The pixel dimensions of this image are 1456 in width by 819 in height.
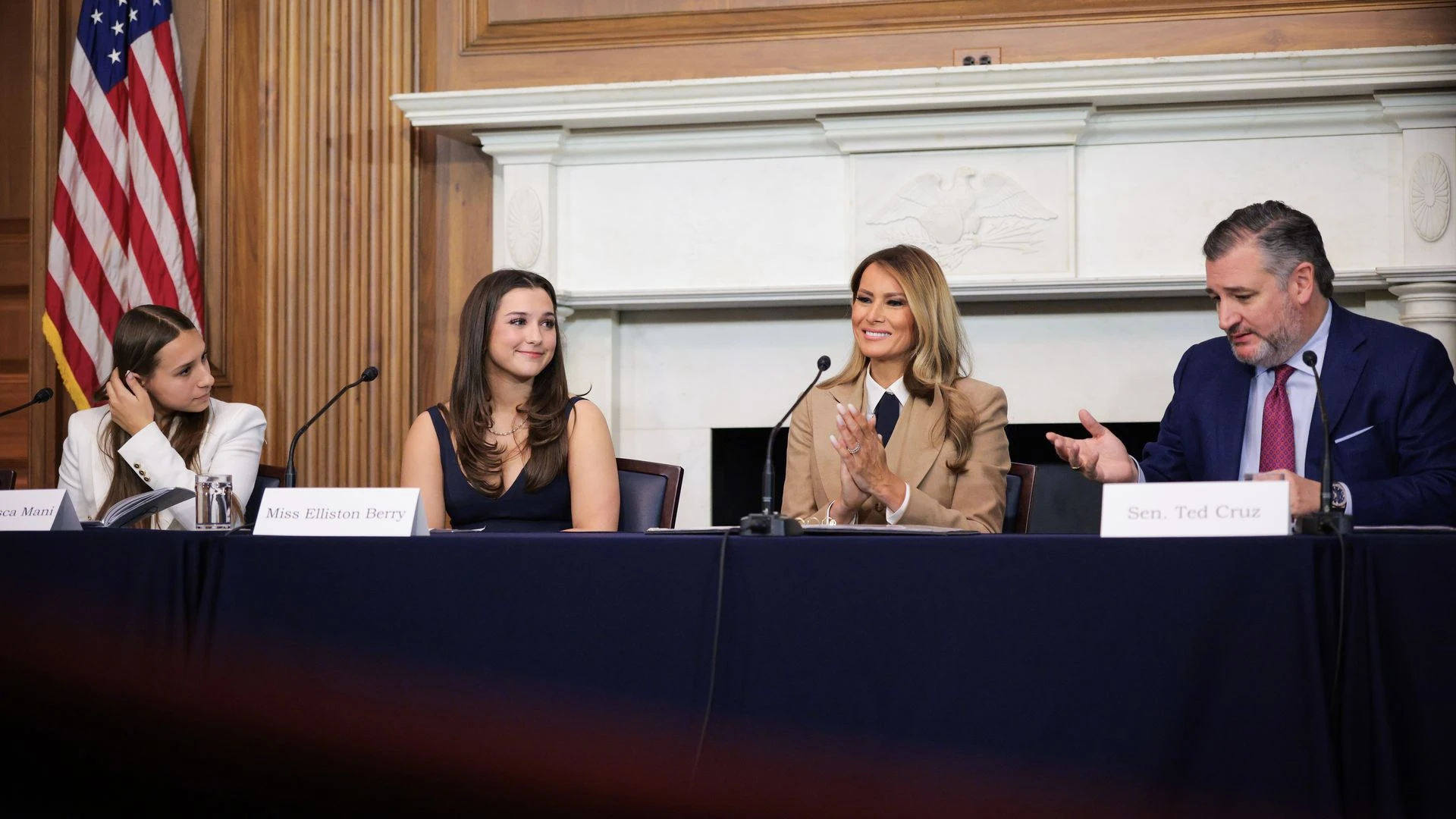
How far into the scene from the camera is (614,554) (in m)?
1.71

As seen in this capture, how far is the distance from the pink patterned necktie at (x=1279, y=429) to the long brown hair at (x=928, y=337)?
0.54m

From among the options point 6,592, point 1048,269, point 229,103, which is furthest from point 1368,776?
point 229,103

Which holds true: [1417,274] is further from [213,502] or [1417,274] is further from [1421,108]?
[213,502]

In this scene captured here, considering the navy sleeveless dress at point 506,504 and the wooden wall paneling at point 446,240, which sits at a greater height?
the wooden wall paneling at point 446,240

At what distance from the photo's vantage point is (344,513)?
1884 millimetres

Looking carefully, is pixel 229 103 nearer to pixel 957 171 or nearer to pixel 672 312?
pixel 672 312

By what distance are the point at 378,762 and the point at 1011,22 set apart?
2780mm

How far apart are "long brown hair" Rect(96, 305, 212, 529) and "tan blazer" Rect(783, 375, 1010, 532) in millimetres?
1415

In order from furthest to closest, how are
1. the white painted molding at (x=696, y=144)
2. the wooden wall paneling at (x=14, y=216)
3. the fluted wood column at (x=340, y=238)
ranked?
the wooden wall paneling at (x=14, y=216) → the fluted wood column at (x=340, y=238) → the white painted molding at (x=696, y=144)

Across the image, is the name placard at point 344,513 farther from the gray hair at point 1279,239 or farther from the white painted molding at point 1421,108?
the white painted molding at point 1421,108

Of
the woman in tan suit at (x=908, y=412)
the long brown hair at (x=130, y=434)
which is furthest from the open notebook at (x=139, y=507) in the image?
the woman in tan suit at (x=908, y=412)

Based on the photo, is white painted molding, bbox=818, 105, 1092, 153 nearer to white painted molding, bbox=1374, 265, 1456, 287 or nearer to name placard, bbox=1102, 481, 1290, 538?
white painted molding, bbox=1374, 265, 1456, 287

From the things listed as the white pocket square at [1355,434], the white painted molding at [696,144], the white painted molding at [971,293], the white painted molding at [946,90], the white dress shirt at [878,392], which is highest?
the white painted molding at [946,90]

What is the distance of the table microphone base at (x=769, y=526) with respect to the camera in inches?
69.1
